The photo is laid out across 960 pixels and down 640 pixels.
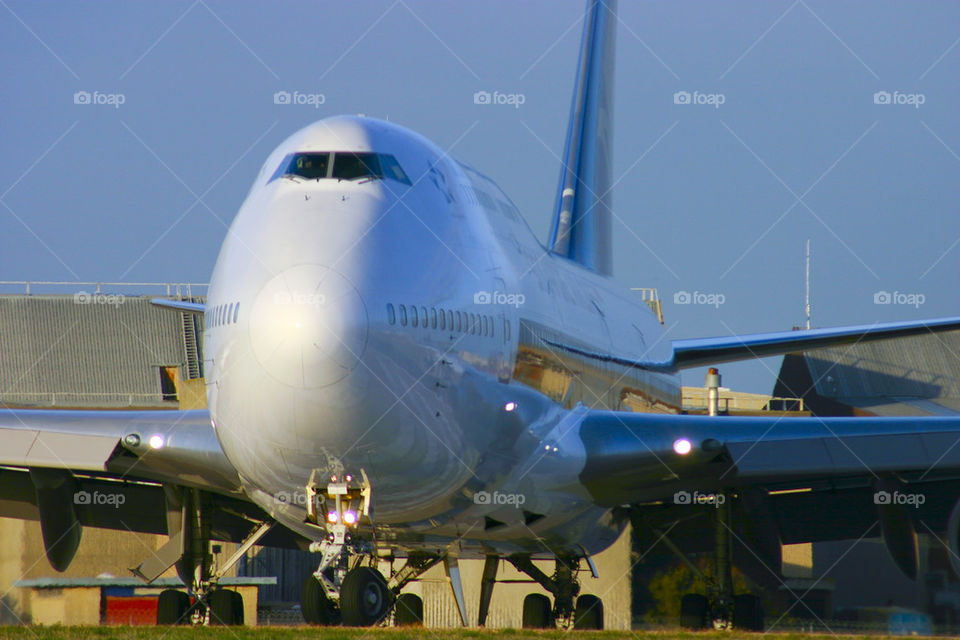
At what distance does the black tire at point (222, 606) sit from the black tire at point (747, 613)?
6653 mm

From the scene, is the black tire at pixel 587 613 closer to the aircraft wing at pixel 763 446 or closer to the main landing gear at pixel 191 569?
the aircraft wing at pixel 763 446

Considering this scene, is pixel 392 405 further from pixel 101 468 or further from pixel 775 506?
pixel 775 506

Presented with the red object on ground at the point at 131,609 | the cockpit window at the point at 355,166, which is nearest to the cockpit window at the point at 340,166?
the cockpit window at the point at 355,166

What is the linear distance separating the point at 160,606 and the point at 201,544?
2.99 feet

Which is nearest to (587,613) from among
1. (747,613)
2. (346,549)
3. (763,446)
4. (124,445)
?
(747,613)

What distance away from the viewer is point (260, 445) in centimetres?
1175


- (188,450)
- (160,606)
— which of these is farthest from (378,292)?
(160,606)

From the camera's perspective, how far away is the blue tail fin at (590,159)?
87.4 feet

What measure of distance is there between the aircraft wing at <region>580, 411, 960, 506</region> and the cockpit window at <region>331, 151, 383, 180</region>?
491cm

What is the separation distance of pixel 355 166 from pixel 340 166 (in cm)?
14

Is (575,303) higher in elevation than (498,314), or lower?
higher

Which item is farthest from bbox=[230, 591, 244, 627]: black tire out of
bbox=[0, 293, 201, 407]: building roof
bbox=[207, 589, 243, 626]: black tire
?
bbox=[0, 293, 201, 407]: building roof

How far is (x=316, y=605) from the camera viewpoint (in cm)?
1270

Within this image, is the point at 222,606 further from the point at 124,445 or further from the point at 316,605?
→ the point at 316,605
